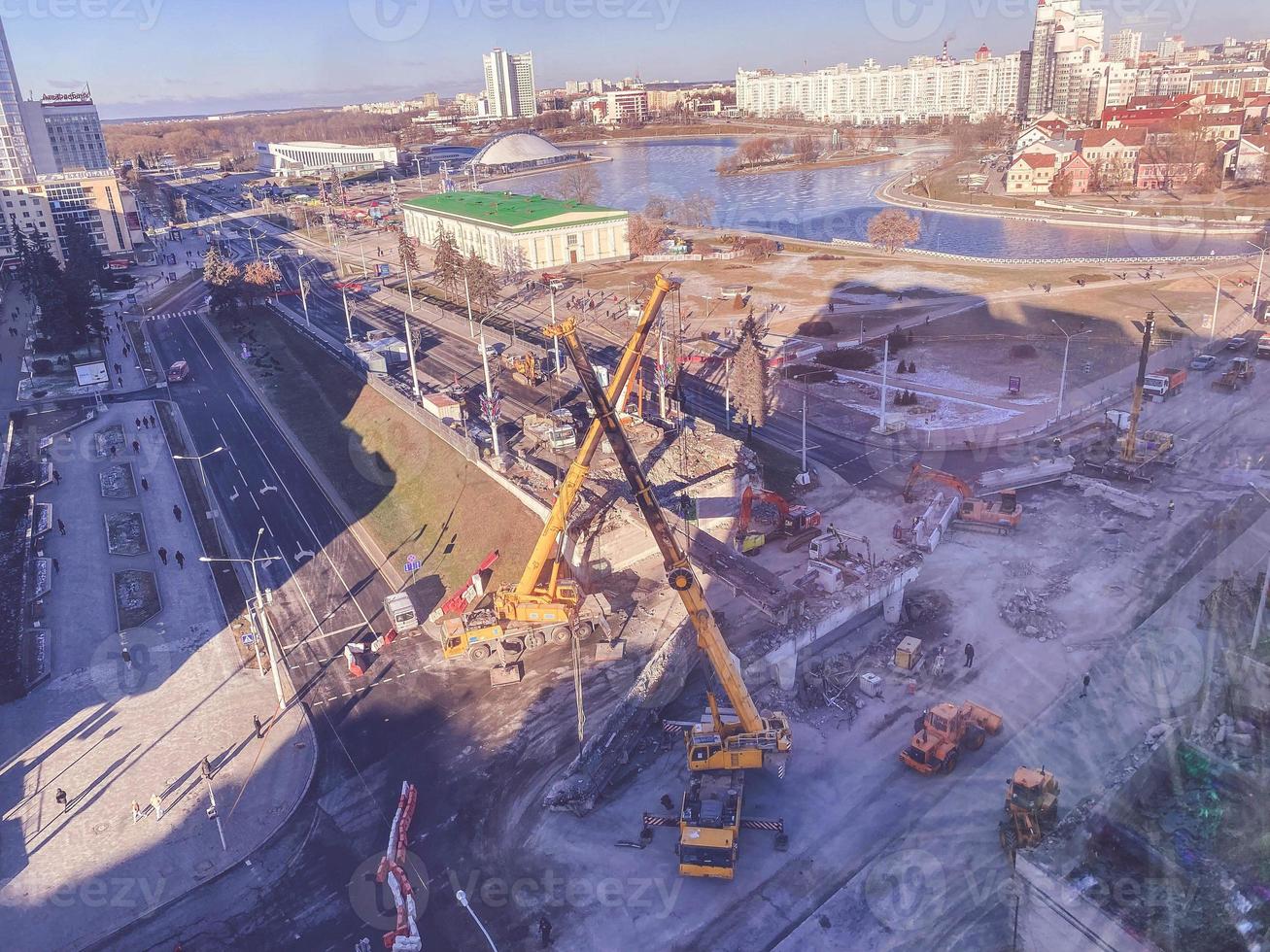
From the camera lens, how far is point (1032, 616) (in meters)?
28.2

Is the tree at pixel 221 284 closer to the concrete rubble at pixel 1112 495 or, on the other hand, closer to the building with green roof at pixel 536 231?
the building with green roof at pixel 536 231

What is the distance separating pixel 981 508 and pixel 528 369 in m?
27.6

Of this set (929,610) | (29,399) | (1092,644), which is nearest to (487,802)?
(929,610)

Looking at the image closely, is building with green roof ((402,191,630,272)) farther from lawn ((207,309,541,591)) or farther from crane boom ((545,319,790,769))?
crane boom ((545,319,790,769))

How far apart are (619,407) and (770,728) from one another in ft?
75.5

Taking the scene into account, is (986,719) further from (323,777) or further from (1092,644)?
(323,777)

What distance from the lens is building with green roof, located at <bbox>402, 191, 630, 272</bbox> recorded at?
8362 centimetres

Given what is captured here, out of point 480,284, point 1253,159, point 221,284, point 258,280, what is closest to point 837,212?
point 1253,159

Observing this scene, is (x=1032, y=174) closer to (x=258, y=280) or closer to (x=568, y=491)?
(x=258, y=280)

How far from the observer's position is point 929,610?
95.1ft

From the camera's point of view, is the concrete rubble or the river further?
the river

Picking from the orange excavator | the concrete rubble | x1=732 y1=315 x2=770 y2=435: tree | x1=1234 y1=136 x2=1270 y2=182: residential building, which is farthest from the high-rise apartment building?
x1=1234 y1=136 x2=1270 y2=182: residential building

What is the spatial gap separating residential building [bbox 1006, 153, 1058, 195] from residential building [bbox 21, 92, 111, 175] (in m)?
123

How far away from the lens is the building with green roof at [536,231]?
3292 inches
